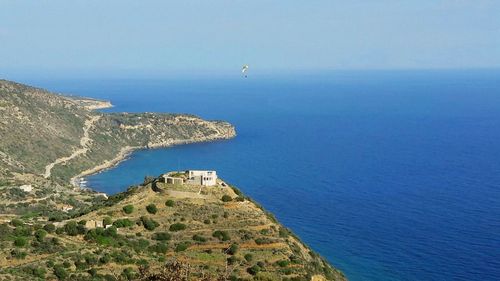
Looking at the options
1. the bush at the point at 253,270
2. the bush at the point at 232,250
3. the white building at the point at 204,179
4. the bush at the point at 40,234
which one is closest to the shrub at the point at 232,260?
the bush at the point at 232,250

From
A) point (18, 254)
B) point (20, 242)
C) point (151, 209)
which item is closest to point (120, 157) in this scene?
point (151, 209)

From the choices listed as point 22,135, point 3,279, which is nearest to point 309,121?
point 22,135

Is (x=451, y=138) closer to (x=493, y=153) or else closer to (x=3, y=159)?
(x=493, y=153)

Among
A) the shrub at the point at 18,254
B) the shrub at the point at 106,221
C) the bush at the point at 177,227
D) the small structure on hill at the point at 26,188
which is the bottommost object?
the small structure on hill at the point at 26,188

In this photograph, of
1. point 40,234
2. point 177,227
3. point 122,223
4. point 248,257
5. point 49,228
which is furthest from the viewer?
point 177,227

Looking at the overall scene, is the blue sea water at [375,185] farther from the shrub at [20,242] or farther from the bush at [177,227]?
the shrub at [20,242]

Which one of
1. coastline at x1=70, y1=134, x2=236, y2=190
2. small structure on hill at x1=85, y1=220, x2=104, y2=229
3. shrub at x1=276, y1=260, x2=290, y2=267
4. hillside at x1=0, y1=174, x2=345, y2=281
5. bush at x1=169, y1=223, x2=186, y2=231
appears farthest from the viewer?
coastline at x1=70, y1=134, x2=236, y2=190

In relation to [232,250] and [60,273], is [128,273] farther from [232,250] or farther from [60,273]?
[232,250]

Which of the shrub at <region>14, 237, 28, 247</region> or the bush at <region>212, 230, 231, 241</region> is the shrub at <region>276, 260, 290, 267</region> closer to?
the bush at <region>212, 230, 231, 241</region>

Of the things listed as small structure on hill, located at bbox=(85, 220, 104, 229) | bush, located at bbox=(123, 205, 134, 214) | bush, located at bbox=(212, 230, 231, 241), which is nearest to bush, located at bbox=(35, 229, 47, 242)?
small structure on hill, located at bbox=(85, 220, 104, 229)
